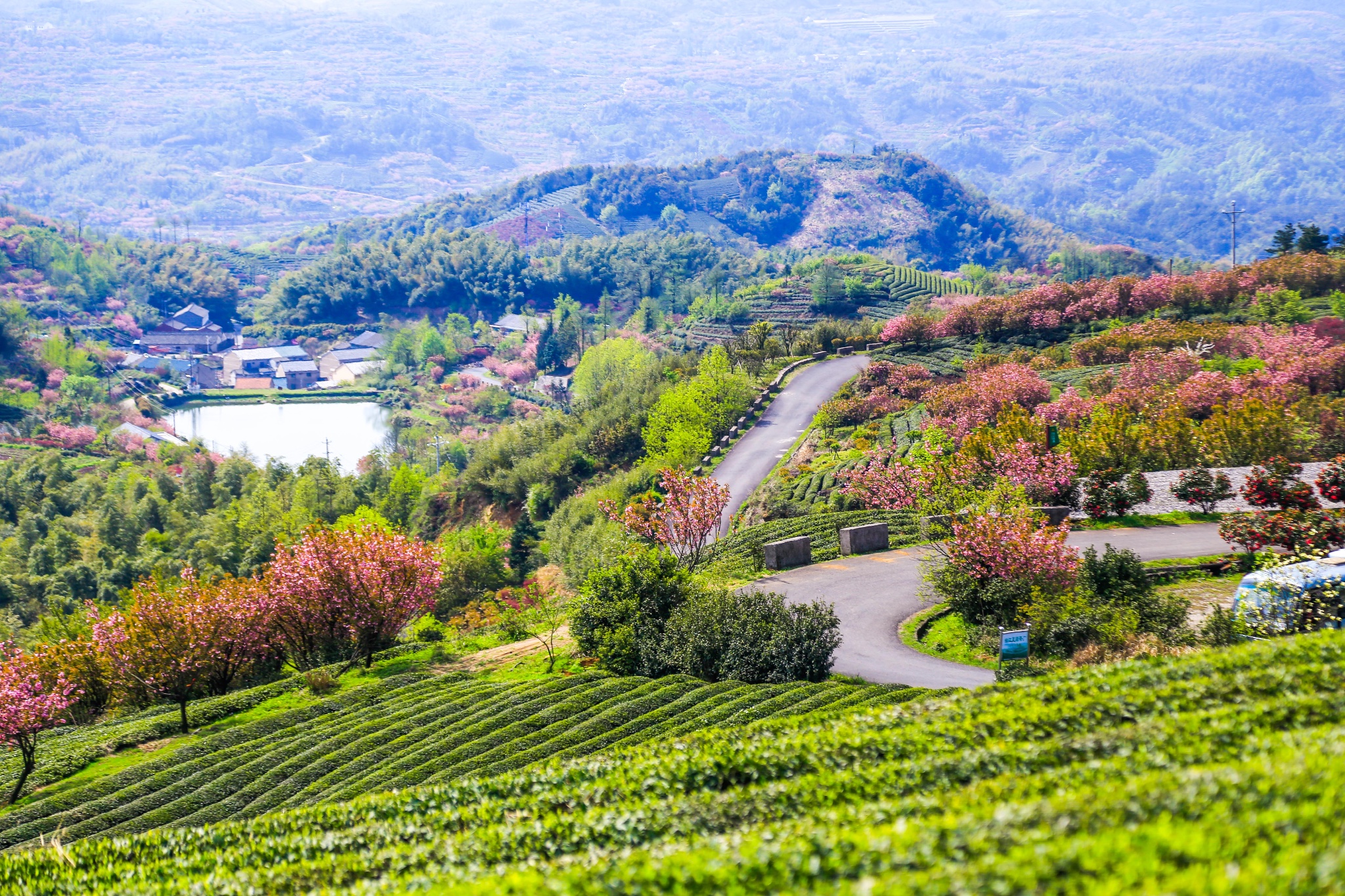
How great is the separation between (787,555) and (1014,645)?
38.0ft

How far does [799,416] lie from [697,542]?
2291cm

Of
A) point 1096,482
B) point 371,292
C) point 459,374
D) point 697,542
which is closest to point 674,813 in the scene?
point 697,542

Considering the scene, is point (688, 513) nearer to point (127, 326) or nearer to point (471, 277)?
point (471, 277)

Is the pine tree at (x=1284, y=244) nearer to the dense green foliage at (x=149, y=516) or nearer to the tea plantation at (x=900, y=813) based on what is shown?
the dense green foliage at (x=149, y=516)

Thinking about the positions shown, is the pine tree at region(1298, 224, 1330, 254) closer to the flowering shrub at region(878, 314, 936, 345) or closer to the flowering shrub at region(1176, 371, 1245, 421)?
the flowering shrub at region(878, 314, 936, 345)

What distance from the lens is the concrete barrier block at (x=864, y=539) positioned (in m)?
30.0

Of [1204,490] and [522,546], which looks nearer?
[1204,490]

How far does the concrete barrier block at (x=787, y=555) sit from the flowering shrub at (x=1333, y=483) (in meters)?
13.8

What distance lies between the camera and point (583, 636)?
23531mm

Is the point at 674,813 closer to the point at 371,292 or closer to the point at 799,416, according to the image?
the point at 799,416

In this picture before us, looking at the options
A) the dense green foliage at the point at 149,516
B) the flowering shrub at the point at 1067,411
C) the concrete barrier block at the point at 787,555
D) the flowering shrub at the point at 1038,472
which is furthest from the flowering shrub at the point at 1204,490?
the dense green foliage at the point at 149,516

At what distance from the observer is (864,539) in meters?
30.1

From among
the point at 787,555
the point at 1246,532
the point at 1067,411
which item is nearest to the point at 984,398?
the point at 1067,411

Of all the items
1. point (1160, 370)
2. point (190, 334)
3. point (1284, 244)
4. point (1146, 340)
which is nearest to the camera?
point (1160, 370)
